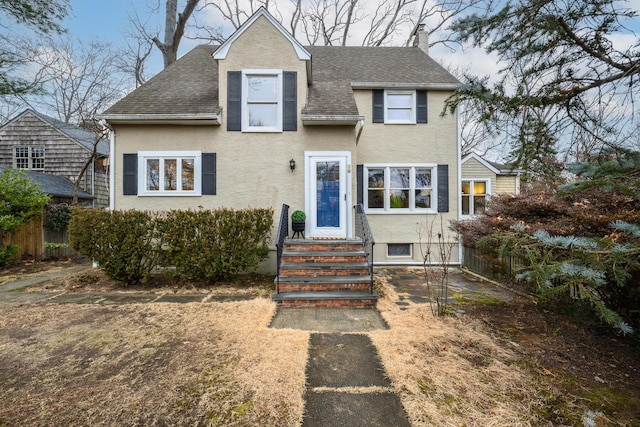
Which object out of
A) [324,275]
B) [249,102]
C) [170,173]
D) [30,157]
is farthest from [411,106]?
[30,157]

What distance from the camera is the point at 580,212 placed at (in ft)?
14.7

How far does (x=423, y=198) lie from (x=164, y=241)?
25.2 feet

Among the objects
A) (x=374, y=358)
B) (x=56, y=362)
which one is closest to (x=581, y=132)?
(x=374, y=358)

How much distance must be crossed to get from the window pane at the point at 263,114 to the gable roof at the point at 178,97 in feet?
2.98

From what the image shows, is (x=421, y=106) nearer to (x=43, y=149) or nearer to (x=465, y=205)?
(x=465, y=205)

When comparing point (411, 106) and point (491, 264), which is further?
point (411, 106)

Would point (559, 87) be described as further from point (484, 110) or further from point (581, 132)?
point (484, 110)

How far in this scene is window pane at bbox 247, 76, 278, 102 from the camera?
7824 mm

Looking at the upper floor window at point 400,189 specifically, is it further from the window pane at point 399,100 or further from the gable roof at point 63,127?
the gable roof at point 63,127

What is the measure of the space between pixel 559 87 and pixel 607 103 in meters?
0.44

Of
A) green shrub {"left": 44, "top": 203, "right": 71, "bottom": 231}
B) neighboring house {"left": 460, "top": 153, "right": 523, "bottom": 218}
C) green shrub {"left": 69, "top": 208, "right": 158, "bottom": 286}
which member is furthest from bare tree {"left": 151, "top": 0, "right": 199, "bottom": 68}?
neighboring house {"left": 460, "top": 153, "right": 523, "bottom": 218}

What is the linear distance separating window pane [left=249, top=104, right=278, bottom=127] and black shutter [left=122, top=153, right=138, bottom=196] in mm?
3351

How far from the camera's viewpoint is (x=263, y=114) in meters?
7.84

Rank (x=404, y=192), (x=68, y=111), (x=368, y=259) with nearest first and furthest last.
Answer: (x=368, y=259), (x=404, y=192), (x=68, y=111)
